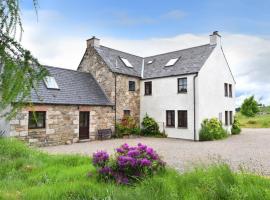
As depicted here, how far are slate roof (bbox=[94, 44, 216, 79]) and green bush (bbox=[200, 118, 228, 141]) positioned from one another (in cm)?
416

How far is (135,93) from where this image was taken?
20.8 meters

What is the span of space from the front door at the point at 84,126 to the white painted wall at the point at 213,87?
8313mm

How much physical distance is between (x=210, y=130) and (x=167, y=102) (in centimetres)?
414

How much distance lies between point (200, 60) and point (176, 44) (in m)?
12.6

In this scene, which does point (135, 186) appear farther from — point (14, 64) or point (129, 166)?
point (14, 64)

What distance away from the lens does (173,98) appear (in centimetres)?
1895

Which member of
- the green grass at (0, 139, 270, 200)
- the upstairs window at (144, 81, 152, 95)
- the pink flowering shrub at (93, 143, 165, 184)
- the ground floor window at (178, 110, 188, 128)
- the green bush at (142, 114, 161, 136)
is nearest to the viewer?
the green grass at (0, 139, 270, 200)

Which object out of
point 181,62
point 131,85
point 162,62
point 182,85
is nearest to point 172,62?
point 181,62

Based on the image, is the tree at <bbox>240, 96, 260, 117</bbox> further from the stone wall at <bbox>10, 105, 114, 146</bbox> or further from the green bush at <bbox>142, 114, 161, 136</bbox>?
the stone wall at <bbox>10, 105, 114, 146</bbox>

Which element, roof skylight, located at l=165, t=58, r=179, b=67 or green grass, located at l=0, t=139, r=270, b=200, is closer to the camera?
green grass, located at l=0, t=139, r=270, b=200

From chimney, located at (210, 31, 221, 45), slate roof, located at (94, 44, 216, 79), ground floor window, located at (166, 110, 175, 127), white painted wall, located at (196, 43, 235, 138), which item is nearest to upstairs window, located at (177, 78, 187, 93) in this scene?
slate roof, located at (94, 44, 216, 79)

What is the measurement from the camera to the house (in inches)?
606

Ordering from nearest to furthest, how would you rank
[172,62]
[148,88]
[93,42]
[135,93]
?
[93,42]
[172,62]
[135,93]
[148,88]

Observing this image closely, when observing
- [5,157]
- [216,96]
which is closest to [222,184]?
[5,157]
